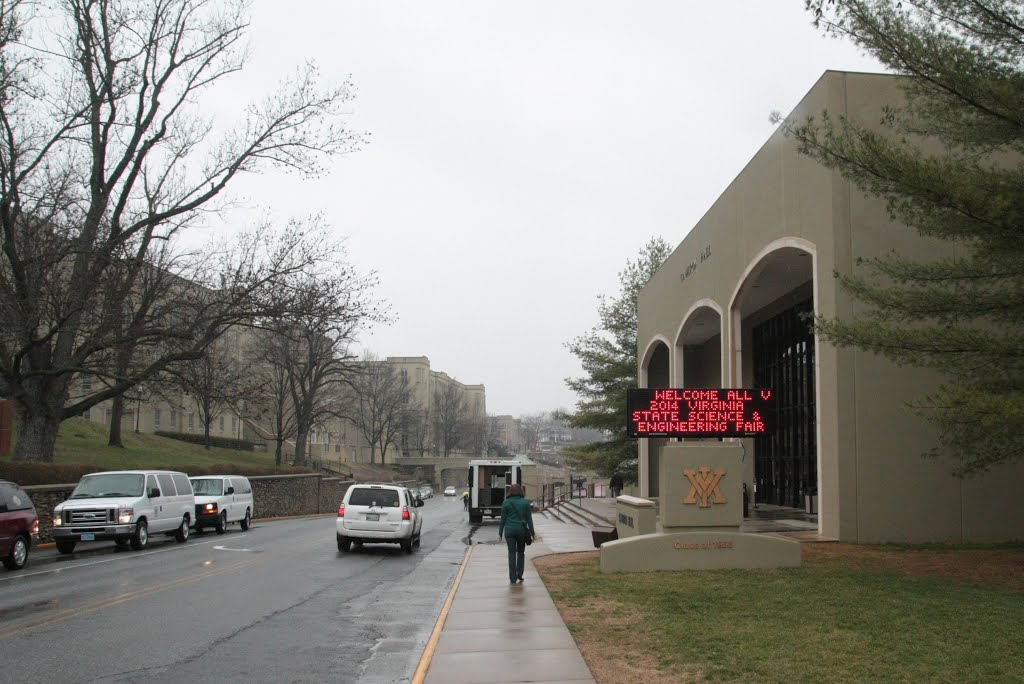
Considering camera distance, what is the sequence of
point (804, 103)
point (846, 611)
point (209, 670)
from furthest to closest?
point (804, 103) < point (846, 611) < point (209, 670)

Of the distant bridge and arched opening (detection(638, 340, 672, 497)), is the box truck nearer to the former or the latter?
arched opening (detection(638, 340, 672, 497))

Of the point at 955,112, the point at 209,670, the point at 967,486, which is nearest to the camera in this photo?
the point at 209,670

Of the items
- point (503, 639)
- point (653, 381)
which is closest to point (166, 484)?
point (503, 639)

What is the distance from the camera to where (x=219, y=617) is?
11820 mm

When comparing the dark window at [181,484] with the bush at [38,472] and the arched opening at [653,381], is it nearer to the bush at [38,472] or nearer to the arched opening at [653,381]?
the bush at [38,472]

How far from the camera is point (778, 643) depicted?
906 centimetres

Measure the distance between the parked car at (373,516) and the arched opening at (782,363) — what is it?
34.4 ft

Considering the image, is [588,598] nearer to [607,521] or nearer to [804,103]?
[804,103]

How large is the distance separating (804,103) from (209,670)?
18.9 meters

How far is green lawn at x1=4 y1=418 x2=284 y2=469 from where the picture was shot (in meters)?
40.6

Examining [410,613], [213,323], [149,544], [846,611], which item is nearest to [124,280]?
[213,323]

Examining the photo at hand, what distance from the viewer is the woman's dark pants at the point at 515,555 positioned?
14.8 meters

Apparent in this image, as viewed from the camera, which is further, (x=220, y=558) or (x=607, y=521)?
(x=607, y=521)

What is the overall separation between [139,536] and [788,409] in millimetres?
21662
